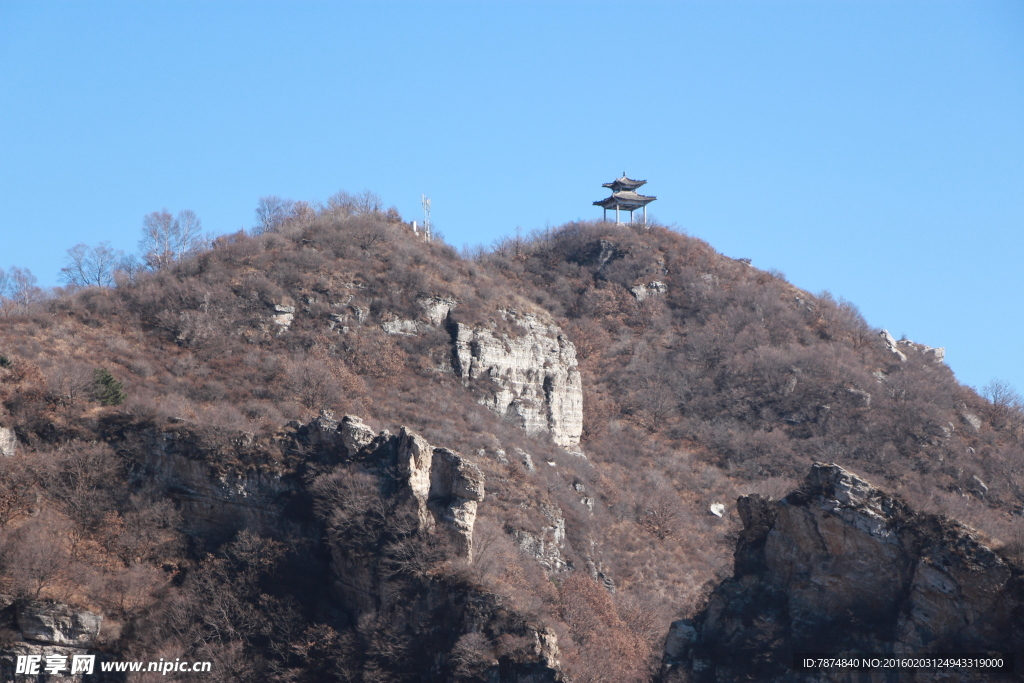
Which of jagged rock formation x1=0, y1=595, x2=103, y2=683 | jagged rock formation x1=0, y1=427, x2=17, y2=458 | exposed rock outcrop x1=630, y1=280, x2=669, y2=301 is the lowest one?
jagged rock formation x1=0, y1=595, x2=103, y2=683

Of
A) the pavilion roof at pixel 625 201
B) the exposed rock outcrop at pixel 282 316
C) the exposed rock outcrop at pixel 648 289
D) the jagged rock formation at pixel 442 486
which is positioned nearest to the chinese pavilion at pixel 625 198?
the pavilion roof at pixel 625 201

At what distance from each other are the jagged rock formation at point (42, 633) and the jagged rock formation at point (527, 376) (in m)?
29.3

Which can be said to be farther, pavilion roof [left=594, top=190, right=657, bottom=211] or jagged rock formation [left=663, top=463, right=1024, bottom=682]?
pavilion roof [left=594, top=190, right=657, bottom=211]

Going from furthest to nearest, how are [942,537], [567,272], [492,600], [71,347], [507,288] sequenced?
[567,272] < [507,288] < [71,347] < [492,600] < [942,537]

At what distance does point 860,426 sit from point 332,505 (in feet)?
128

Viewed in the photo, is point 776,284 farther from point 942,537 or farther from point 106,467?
point 106,467

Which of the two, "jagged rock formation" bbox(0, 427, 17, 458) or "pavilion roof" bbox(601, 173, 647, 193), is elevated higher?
"pavilion roof" bbox(601, 173, 647, 193)

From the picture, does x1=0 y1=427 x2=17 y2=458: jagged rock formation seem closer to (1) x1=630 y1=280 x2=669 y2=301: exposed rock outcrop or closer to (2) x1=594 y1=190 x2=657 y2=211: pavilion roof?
(1) x1=630 y1=280 x2=669 y2=301: exposed rock outcrop

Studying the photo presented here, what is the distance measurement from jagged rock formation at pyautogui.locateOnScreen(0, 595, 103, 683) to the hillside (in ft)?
0.76

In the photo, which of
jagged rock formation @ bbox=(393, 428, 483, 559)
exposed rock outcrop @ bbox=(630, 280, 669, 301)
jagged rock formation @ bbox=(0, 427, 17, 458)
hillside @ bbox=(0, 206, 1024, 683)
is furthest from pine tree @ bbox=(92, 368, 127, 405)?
exposed rock outcrop @ bbox=(630, 280, 669, 301)

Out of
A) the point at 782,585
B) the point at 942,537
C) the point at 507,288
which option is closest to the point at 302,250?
the point at 507,288

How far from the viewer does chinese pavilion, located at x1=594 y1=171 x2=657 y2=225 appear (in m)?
98.5

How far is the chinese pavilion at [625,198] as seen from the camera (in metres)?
98.5

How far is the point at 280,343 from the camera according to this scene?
204 ft
